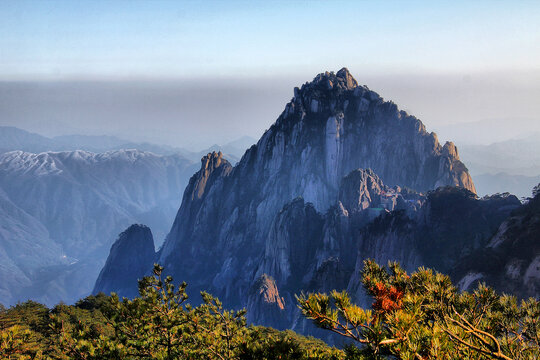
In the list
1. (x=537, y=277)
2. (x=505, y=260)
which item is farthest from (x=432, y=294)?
(x=505, y=260)

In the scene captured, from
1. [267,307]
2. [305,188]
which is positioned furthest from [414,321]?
[305,188]

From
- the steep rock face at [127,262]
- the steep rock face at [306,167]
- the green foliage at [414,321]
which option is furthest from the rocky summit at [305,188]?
the green foliage at [414,321]

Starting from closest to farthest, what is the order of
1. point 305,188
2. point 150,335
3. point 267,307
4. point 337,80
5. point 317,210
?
point 150,335, point 267,307, point 317,210, point 305,188, point 337,80

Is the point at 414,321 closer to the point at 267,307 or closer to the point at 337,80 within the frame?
the point at 267,307

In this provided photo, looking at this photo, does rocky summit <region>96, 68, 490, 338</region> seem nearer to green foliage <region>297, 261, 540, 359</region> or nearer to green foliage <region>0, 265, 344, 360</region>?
green foliage <region>0, 265, 344, 360</region>

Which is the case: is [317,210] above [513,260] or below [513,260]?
below

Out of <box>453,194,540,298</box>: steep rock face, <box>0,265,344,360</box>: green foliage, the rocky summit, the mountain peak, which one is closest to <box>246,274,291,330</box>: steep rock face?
the rocky summit

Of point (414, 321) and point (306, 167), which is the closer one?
point (414, 321)
